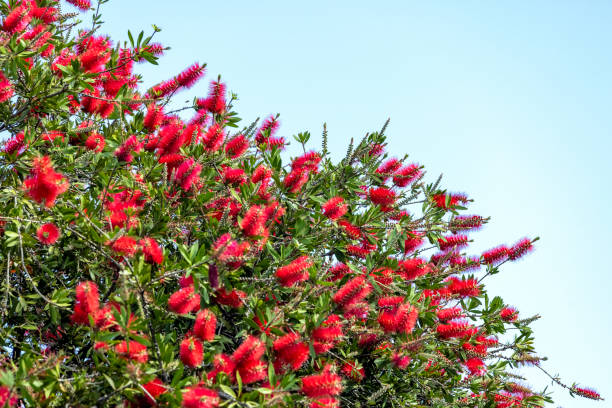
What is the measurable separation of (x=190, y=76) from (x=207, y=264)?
1.92 metres

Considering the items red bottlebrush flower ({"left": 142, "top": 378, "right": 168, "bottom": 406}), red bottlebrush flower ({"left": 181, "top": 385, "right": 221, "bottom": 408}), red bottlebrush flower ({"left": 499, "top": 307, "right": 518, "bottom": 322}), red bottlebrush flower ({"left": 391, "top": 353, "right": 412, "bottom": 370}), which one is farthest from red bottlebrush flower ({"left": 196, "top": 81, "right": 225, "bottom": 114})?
red bottlebrush flower ({"left": 499, "top": 307, "right": 518, "bottom": 322})

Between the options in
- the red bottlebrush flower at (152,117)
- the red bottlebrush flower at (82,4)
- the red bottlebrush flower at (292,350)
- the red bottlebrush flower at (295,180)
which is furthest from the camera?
the red bottlebrush flower at (82,4)

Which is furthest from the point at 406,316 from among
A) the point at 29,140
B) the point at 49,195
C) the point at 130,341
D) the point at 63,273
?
the point at 29,140

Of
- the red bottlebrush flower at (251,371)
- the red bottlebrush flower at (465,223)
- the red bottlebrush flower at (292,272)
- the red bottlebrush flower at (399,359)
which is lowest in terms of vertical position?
the red bottlebrush flower at (251,371)

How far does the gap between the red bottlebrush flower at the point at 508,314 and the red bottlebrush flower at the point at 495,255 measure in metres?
0.46

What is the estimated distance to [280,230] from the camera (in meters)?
4.14

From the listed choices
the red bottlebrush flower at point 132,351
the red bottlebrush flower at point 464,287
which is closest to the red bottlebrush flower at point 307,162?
the red bottlebrush flower at point 464,287

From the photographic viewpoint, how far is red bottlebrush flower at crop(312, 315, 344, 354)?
125 inches

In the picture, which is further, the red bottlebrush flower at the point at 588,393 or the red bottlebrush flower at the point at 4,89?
the red bottlebrush flower at the point at 588,393

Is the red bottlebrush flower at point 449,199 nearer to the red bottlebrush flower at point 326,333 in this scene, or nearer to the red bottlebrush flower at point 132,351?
the red bottlebrush flower at point 326,333

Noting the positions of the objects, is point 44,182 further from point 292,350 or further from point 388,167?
point 388,167

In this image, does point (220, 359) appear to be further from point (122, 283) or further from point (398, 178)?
point (398, 178)

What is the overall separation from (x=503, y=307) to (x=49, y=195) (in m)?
3.24

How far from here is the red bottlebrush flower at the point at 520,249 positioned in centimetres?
424
